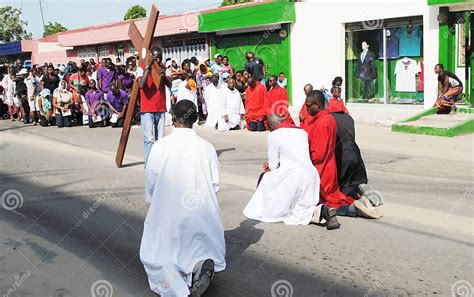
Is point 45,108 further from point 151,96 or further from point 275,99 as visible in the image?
point 151,96

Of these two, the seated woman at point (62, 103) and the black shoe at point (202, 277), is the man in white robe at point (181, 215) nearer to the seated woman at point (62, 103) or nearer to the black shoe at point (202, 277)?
the black shoe at point (202, 277)

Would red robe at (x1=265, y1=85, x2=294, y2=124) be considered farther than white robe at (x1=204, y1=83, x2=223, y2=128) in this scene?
No

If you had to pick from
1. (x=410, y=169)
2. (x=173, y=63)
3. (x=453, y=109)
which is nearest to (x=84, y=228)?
(x=410, y=169)

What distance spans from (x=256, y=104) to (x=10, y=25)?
4132cm

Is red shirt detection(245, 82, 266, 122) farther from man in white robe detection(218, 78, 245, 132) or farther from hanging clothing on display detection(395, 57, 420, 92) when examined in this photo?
hanging clothing on display detection(395, 57, 420, 92)

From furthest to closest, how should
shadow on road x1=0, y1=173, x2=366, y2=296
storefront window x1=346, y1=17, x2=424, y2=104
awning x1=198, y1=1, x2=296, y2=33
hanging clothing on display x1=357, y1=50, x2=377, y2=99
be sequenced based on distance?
awning x1=198, y1=1, x2=296, y2=33, hanging clothing on display x1=357, y1=50, x2=377, y2=99, storefront window x1=346, y1=17, x2=424, y2=104, shadow on road x1=0, y1=173, x2=366, y2=296

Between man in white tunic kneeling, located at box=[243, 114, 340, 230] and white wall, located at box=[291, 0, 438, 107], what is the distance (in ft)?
32.8

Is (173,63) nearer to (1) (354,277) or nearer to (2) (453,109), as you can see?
(2) (453,109)

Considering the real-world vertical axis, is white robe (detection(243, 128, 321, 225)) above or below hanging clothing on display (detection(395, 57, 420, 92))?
below

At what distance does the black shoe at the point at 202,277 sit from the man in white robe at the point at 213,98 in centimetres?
1203

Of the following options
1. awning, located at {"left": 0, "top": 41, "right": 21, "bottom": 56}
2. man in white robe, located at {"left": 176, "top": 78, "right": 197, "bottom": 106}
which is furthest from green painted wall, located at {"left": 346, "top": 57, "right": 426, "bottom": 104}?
awning, located at {"left": 0, "top": 41, "right": 21, "bottom": 56}

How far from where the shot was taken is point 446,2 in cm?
1475

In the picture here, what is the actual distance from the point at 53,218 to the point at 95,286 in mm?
2562

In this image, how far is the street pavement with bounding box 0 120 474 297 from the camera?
530 cm
